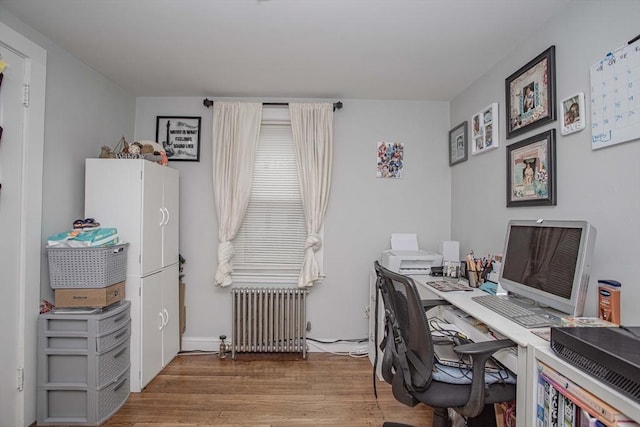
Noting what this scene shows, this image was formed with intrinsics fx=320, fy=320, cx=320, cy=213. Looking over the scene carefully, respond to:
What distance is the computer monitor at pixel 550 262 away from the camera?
1411mm

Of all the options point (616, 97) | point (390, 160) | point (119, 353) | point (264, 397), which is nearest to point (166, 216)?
point (119, 353)

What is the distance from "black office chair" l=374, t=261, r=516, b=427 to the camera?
1350mm

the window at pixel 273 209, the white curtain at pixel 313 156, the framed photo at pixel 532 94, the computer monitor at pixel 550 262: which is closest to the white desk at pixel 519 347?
the computer monitor at pixel 550 262

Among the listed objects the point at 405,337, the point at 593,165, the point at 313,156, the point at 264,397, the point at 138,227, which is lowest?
the point at 264,397

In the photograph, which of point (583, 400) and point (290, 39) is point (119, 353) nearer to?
point (290, 39)

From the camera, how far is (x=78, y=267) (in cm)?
210

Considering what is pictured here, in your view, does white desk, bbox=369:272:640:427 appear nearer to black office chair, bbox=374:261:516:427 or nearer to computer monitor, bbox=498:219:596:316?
black office chair, bbox=374:261:516:427

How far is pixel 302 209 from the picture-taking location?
10.5 ft

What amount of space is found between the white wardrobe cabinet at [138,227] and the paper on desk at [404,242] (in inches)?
83.4

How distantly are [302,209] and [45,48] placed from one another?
2.25 m

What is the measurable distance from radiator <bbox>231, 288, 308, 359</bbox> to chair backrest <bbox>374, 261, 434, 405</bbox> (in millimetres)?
1463

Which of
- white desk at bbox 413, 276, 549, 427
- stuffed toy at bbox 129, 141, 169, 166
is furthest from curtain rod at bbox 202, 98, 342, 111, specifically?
white desk at bbox 413, 276, 549, 427

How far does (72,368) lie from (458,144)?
3474 mm

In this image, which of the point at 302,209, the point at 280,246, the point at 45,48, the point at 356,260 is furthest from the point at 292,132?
the point at 45,48
